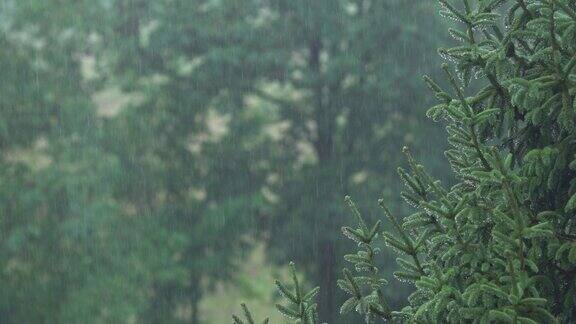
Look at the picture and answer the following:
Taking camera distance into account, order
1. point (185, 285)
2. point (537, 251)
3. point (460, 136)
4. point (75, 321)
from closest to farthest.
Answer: point (537, 251) < point (460, 136) < point (75, 321) < point (185, 285)

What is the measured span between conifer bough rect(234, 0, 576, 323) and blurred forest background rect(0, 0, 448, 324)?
13309mm

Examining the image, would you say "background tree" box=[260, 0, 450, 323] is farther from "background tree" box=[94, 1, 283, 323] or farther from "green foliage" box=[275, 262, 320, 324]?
"green foliage" box=[275, 262, 320, 324]

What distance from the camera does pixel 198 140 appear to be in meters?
18.7

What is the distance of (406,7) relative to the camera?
18.5 m

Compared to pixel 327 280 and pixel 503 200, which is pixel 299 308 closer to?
pixel 503 200

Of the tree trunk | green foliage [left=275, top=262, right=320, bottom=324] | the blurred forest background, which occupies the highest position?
the blurred forest background

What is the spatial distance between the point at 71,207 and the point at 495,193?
569 inches

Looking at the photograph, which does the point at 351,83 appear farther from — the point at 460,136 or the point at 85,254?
the point at 460,136

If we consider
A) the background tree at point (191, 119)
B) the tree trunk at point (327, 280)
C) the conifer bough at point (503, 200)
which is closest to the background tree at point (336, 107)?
the tree trunk at point (327, 280)

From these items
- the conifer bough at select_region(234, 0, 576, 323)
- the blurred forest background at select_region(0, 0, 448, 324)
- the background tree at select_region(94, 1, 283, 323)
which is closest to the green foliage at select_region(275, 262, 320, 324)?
the conifer bough at select_region(234, 0, 576, 323)

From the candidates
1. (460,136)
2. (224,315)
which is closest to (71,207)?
(224,315)

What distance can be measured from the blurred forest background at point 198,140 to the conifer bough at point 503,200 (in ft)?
43.7

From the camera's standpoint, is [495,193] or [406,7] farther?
[406,7]

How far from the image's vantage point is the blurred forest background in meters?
17.1
